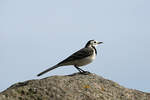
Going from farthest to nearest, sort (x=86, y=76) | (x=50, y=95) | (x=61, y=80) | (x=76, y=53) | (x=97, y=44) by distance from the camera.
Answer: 1. (x=97, y=44)
2. (x=76, y=53)
3. (x=86, y=76)
4. (x=61, y=80)
5. (x=50, y=95)

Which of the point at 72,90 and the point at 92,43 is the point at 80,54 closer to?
the point at 92,43

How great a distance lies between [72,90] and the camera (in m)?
10.9

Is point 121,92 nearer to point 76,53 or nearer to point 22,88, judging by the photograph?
point 22,88

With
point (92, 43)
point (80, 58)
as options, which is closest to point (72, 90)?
point (80, 58)

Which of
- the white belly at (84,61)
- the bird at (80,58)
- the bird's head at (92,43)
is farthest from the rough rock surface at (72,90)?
the bird's head at (92,43)

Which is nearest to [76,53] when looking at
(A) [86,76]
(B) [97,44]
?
(B) [97,44]

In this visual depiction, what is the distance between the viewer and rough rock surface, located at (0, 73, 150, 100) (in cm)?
1052

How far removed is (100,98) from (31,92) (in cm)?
210

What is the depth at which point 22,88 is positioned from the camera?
1080cm

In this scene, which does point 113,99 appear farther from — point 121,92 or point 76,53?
point 76,53

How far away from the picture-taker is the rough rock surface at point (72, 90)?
10.5m

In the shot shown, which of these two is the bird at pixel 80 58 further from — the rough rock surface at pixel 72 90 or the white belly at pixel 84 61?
the rough rock surface at pixel 72 90

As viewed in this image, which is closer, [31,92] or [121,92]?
[31,92]

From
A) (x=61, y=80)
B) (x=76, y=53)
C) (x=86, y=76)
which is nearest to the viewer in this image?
(x=61, y=80)
